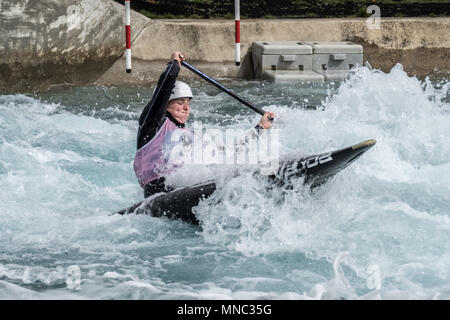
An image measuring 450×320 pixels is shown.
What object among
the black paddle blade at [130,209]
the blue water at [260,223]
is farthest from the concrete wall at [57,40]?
the black paddle blade at [130,209]

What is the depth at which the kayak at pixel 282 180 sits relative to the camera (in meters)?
4.96

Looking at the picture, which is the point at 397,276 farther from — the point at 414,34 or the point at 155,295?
the point at 414,34

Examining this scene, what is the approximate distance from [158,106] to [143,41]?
→ 5.66 metres

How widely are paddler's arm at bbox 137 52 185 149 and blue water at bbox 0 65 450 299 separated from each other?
618 mm

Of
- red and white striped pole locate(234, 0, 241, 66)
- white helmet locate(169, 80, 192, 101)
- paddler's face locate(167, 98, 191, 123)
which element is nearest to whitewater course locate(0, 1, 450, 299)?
paddler's face locate(167, 98, 191, 123)

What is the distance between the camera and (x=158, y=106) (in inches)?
215

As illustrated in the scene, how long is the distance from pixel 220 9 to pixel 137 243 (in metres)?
7.53

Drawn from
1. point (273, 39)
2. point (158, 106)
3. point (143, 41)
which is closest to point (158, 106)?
point (158, 106)

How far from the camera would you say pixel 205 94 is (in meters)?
10.4

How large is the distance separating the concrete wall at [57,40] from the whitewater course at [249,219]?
158cm

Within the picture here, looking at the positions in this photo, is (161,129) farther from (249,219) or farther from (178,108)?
(249,219)

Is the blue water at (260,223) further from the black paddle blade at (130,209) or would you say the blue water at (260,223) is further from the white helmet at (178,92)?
the white helmet at (178,92)

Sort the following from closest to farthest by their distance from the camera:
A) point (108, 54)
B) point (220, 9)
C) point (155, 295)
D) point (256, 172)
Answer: point (155, 295) < point (256, 172) < point (108, 54) < point (220, 9)

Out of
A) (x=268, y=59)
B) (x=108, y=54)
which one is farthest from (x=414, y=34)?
(x=108, y=54)
